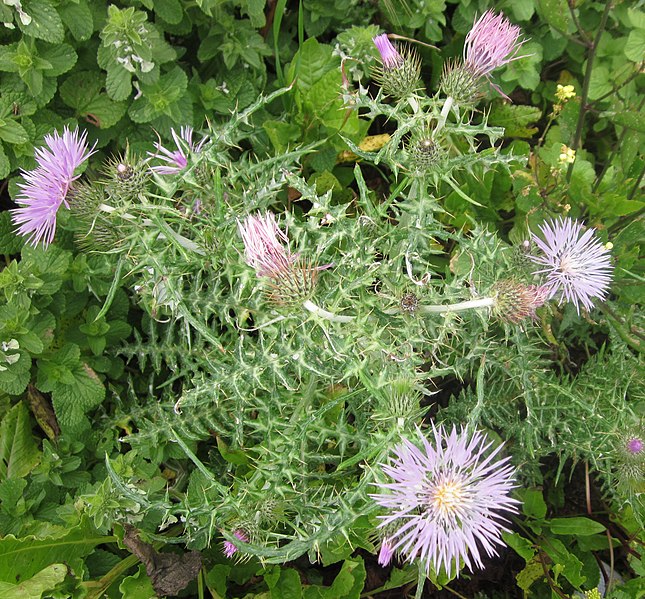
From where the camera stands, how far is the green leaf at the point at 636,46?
107 inches

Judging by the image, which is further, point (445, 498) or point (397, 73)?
point (397, 73)

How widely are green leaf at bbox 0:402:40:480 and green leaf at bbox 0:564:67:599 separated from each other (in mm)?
507

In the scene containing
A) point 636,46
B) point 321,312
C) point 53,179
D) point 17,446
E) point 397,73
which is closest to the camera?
point 321,312

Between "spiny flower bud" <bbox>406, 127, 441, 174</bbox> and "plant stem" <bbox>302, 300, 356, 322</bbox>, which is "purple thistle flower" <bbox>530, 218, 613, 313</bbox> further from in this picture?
"plant stem" <bbox>302, 300, 356, 322</bbox>

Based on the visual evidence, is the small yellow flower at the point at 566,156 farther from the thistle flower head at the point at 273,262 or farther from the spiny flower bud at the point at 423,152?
the thistle flower head at the point at 273,262

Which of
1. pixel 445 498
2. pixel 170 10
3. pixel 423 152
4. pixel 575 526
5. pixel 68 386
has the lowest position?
pixel 575 526

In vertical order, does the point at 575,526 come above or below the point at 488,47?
below

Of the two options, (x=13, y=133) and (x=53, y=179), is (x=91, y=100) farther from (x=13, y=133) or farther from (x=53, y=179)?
(x=53, y=179)

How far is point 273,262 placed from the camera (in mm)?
1557

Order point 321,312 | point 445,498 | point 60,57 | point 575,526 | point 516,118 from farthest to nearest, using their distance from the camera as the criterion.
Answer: point 516,118 → point 575,526 → point 60,57 → point 321,312 → point 445,498

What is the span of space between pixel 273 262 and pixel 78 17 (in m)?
1.43

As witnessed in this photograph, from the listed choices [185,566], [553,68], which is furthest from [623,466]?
[553,68]

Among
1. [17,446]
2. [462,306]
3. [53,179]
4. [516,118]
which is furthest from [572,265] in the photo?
Result: [17,446]

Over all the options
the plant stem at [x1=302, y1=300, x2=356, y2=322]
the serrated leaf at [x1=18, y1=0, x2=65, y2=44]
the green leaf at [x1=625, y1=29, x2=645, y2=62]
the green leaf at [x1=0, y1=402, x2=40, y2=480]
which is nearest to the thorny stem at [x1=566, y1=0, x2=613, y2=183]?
the green leaf at [x1=625, y1=29, x2=645, y2=62]
